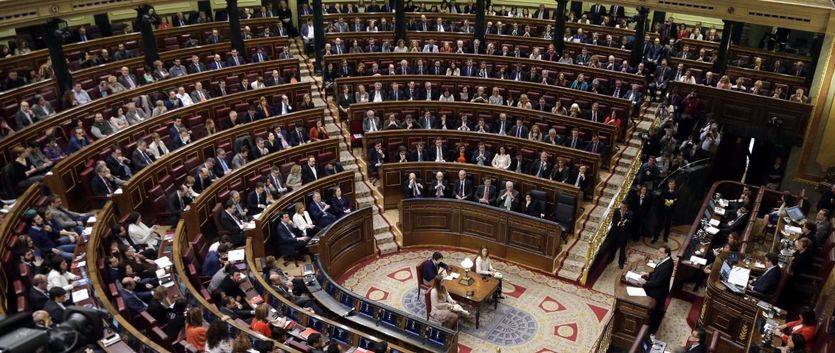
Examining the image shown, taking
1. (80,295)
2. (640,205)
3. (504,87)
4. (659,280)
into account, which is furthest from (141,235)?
(504,87)

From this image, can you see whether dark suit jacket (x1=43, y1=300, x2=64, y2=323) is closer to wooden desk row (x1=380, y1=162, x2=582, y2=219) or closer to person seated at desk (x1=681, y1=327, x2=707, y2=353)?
wooden desk row (x1=380, y1=162, x2=582, y2=219)

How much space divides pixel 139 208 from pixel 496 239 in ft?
19.1

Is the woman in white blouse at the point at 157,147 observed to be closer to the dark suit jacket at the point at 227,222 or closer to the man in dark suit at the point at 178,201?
the man in dark suit at the point at 178,201

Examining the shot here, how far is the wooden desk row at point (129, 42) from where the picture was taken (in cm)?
1370

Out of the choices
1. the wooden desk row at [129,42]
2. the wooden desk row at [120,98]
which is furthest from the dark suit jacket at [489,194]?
the wooden desk row at [129,42]

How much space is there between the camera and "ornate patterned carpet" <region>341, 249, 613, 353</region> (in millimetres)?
9133

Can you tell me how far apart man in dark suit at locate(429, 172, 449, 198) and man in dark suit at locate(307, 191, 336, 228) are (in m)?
1.97

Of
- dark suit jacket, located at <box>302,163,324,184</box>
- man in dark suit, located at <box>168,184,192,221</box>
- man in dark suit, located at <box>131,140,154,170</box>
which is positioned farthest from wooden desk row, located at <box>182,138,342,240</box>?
man in dark suit, located at <box>131,140,154,170</box>

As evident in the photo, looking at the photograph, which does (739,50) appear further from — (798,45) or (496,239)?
(496,239)

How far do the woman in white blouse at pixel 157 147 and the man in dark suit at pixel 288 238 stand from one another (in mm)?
2656

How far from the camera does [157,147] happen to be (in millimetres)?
11180

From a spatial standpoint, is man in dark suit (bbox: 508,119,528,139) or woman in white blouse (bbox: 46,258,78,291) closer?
woman in white blouse (bbox: 46,258,78,291)

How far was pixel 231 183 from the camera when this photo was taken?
10.7 m

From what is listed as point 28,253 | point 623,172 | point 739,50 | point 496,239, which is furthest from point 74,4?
point 739,50
